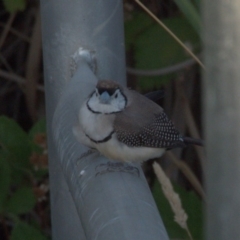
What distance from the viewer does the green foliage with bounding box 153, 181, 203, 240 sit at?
2.35m

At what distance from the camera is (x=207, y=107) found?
363 millimetres

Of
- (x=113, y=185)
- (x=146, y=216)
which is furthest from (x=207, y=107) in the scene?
(x=113, y=185)

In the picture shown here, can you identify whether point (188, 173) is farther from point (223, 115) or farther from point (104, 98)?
point (223, 115)

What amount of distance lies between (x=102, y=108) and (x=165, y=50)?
0.81 m

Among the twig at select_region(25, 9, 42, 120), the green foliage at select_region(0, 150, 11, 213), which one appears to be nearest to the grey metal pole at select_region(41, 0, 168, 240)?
the green foliage at select_region(0, 150, 11, 213)

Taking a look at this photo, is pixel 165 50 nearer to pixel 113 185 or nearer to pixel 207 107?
pixel 113 185

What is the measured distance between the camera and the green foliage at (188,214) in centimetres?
235

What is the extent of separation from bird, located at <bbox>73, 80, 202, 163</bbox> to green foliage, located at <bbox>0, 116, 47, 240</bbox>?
516mm

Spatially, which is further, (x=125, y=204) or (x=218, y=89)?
(x=125, y=204)

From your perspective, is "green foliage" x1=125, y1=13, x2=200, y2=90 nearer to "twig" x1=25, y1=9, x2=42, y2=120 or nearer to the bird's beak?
"twig" x1=25, y1=9, x2=42, y2=120

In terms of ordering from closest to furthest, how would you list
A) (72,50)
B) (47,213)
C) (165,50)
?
1. (72,50)
2. (165,50)
3. (47,213)

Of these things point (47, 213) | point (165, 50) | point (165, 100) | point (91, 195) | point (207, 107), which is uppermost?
point (207, 107)

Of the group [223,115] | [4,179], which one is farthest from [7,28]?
[223,115]

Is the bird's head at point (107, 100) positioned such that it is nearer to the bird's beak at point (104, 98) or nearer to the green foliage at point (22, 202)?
the bird's beak at point (104, 98)
